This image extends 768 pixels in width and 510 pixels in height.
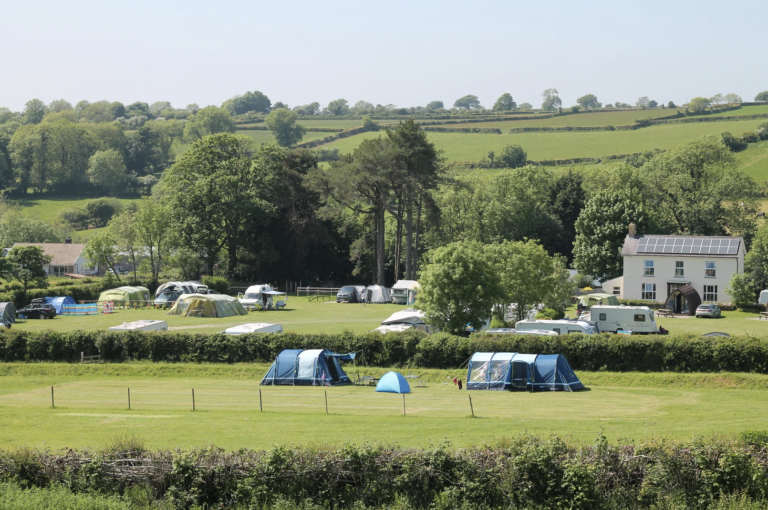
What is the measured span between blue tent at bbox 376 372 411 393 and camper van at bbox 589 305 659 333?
19528 millimetres

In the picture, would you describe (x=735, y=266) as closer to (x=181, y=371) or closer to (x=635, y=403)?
(x=635, y=403)

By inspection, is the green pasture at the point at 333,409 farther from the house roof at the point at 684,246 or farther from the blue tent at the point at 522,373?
the house roof at the point at 684,246

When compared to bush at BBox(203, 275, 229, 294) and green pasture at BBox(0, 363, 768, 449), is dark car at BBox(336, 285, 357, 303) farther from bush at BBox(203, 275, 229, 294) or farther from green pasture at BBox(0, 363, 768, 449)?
green pasture at BBox(0, 363, 768, 449)

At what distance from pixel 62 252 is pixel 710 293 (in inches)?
2987

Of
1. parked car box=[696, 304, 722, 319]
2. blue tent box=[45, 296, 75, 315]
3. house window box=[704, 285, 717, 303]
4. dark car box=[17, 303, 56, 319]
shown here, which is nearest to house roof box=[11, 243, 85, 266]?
blue tent box=[45, 296, 75, 315]

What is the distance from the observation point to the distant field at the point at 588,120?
14275 cm

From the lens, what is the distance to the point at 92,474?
49.9 ft

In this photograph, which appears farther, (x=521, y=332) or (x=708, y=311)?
(x=708, y=311)

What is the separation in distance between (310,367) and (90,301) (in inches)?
1396

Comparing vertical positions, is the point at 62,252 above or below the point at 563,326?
below

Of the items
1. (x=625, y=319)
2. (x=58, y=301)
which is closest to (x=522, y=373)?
(x=625, y=319)

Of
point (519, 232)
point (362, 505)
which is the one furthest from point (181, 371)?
point (519, 232)

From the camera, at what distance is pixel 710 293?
6225cm

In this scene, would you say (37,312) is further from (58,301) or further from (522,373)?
(522,373)
